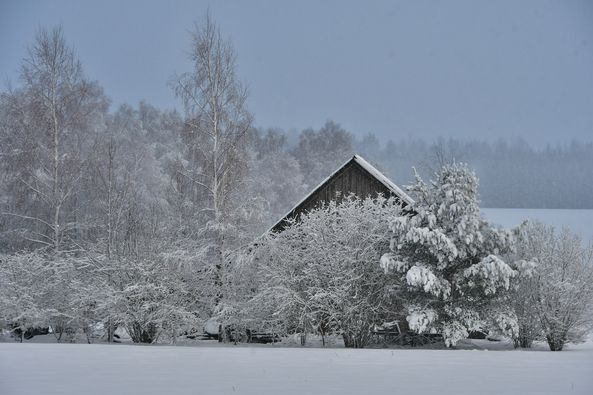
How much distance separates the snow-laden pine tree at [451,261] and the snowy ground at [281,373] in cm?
525

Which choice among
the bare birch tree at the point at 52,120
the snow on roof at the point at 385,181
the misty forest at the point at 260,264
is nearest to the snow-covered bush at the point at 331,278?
the misty forest at the point at 260,264

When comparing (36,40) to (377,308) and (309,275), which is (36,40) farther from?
(377,308)

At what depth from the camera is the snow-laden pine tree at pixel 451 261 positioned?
60.7ft

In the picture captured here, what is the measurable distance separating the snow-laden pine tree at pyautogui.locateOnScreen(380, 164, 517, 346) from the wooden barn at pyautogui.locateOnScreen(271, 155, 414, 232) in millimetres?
3591

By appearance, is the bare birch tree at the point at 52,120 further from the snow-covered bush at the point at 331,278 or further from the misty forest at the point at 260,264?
the snow-covered bush at the point at 331,278

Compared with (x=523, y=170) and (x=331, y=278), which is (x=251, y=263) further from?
(x=523, y=170)

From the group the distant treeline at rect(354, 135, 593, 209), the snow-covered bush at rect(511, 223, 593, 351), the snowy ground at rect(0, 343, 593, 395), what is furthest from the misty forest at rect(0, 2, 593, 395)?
the distant treeline at rect(354, 135, 593, 209)

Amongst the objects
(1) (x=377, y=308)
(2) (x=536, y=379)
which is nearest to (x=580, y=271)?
(1) (x=377, y=308)

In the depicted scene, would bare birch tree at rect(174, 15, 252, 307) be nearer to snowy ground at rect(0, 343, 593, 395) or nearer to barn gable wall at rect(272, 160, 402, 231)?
barn gable wall at rect(272, 160, 402, 231)

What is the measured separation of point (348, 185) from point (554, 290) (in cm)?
817

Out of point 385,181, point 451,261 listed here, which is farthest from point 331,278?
point 385,181

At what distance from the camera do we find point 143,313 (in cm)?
1998

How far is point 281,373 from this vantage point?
9922 mm

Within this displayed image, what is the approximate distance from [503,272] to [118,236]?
41.2 ft
